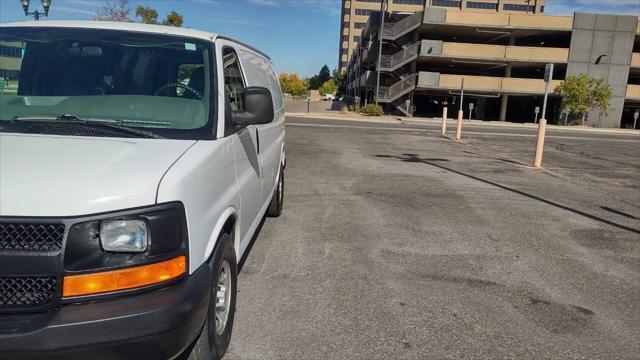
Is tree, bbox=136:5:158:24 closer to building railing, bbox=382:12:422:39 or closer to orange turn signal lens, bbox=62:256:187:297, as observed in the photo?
building railing, bbox=382:12:422:39

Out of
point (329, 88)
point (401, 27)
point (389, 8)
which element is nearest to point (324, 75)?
point (329, 88)

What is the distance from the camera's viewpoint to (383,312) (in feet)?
13.0

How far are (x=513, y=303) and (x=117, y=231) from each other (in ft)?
11.1

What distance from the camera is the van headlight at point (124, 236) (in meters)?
2.19

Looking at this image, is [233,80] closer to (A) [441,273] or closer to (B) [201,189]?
(B) [201,189]

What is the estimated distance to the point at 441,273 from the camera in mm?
4902

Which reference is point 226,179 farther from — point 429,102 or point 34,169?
point 429,102

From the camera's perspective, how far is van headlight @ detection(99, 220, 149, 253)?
86.3 inches

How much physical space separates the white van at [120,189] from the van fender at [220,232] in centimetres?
1

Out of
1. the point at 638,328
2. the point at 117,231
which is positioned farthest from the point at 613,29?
the point at 117,231

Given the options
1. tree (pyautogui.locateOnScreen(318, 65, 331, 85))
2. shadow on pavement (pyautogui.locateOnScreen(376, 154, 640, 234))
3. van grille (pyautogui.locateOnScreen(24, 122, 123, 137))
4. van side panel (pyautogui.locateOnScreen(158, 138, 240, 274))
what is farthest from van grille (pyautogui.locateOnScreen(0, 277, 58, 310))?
tree (pyautogui.locateOnScreen(318, 65, 331, 85))

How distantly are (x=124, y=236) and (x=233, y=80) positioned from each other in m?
1.96

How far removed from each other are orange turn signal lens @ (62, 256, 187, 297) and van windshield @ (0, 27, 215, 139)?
97 cm

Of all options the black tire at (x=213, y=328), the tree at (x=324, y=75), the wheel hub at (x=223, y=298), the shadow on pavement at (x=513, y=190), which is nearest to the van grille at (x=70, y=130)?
the black tire at (x=213, y=328)
